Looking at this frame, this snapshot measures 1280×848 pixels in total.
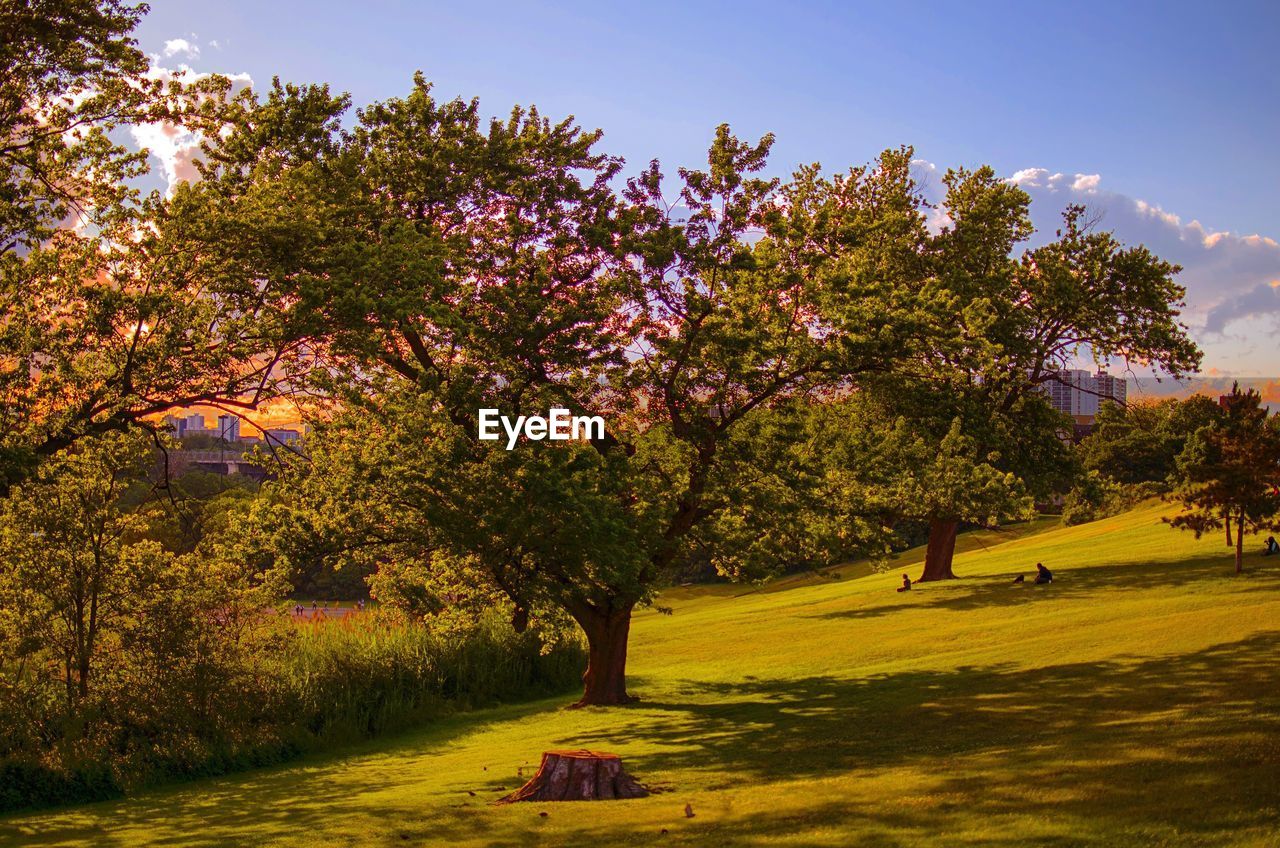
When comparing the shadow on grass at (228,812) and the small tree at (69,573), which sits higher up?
the small tree at (69,573)

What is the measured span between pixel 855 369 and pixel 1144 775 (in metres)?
13.8

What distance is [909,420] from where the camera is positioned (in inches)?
1469

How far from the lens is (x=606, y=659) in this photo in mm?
30484

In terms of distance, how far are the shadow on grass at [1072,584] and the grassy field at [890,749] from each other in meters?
0.26

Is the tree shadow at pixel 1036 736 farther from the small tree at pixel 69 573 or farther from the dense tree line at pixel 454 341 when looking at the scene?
the small tree at pixel 69 573

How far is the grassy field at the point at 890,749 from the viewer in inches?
572

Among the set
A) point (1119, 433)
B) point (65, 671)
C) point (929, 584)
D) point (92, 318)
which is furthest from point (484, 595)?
point (1119, 433)

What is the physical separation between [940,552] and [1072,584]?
9639 millimetres

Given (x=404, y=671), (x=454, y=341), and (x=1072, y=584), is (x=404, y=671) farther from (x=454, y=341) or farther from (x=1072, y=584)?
(x=1072, y=584)

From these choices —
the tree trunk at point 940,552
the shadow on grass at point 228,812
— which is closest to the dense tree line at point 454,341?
the shadow on grass at point 228,812

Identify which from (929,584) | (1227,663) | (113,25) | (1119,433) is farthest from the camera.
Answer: (1119,433)

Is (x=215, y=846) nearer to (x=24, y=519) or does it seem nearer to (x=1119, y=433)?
(x=24, y=519)

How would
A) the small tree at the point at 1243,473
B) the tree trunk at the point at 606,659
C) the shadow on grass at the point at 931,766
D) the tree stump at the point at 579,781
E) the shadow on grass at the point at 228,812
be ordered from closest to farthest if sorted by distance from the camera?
the shadow on grass at the point at 931,766 → the tree stump at the point at 579,781 → the shadow on grass at the point at 228,812 → the tree trunk at the point at 606,659 → the small tree at the point at 1243,473

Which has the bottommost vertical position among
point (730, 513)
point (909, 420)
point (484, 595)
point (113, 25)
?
point (484, 595)
